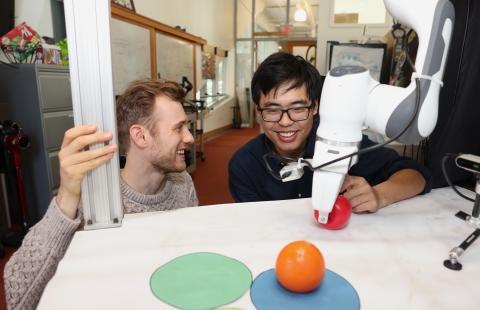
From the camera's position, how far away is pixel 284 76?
1.19 meters

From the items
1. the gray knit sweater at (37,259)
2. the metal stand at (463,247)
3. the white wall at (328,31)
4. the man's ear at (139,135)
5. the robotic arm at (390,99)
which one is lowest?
the gray knit sweater at (37,259)

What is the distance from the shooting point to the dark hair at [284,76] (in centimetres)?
119

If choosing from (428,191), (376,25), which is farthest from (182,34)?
(428,191)

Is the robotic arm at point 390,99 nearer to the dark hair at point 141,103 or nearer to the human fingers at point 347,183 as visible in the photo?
the human fingers at point 347,183

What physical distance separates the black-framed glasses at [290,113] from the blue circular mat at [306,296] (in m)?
0.73

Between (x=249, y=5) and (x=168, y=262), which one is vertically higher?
(x=249, y=5)

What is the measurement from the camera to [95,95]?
65 cm

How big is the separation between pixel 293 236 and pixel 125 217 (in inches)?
14.9

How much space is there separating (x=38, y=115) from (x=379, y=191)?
2.37 m

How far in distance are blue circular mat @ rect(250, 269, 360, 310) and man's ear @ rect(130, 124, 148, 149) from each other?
83 centimetres

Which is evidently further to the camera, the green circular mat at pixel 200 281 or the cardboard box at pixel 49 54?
the cardboard box at pixel 49 54

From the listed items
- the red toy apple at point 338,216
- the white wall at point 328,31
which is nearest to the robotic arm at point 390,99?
the red toy apple at point 338,216

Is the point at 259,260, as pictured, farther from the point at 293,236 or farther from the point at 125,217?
the point at 125,217

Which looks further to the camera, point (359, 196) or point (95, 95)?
point (359, 196)
